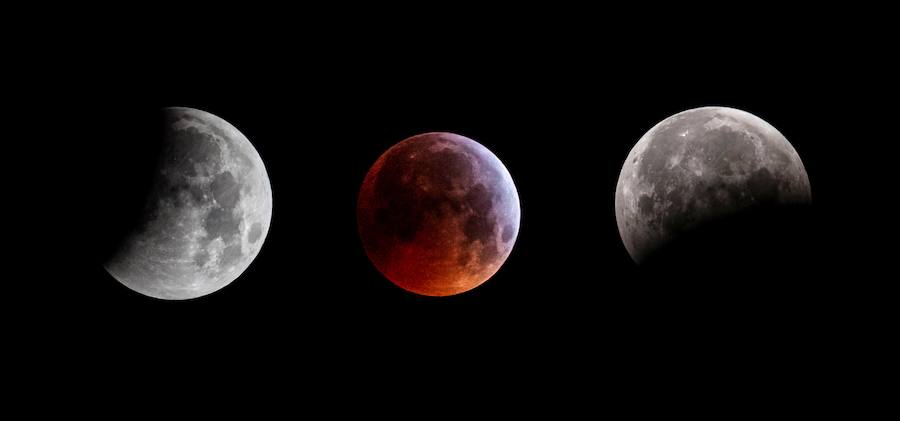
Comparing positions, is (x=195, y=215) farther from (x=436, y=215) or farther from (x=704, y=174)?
(x=704, y=174)

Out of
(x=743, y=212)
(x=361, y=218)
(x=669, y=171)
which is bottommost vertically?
(x=743, y=212)

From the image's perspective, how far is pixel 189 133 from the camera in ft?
20.2

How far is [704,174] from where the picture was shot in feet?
20.4

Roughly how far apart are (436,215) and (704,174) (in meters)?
2.82

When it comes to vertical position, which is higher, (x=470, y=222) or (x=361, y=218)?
(x=361, y=218)

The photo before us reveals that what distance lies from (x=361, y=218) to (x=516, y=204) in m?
1.86

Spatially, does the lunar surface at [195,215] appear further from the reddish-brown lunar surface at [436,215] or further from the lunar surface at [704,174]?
the lunar surface at [704,174]

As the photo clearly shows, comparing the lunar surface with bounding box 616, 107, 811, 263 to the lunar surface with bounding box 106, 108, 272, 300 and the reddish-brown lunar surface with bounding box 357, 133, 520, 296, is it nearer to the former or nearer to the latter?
the reddish-brown lunar surface with bounding box 357, 133, 520, 296

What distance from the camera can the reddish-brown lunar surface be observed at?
21.7ft

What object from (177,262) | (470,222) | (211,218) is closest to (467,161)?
(470,222)

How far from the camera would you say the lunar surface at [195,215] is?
233 inches

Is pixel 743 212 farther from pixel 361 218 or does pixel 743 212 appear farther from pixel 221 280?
pixel 221 280

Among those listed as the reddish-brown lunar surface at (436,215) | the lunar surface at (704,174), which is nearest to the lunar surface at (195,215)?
the reddish-brown lunar surface at (436,215)

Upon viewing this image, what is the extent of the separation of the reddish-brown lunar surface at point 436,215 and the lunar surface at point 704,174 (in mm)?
1529
